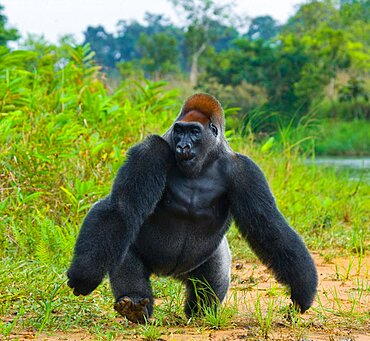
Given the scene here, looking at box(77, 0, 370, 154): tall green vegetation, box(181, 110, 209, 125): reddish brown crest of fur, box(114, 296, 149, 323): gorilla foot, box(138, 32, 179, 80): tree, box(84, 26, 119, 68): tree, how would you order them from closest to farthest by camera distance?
box(114, 296, 149, 323): gorilla foot, box(181, 110, 209, 125): reddish brown crest of fur, box(77, 0, 370, 154): tall green vegetation, box(138, 32, 179, 80): tree, box(84, 26, 119, 68): tree

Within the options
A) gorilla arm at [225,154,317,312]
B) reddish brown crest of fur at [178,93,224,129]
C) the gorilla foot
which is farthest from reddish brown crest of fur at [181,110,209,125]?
the gorilla foot

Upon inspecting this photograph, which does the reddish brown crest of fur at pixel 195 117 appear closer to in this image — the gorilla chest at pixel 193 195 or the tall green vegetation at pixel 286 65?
the gorilla chest at pixel 193 195

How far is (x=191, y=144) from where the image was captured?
3689 mm

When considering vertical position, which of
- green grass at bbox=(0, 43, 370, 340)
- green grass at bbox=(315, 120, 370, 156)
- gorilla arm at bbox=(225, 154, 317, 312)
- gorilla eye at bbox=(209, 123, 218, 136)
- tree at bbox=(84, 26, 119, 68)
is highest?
gorilla eye at bbox=(209, 123, 218, 136)

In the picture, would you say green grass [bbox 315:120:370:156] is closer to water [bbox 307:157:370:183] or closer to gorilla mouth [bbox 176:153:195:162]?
water [bbox 307:157:370:183]

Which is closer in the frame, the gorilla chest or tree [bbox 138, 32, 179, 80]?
the gorilla chest

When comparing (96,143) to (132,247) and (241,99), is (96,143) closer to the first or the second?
(132,247)

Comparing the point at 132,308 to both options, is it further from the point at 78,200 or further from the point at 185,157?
the point at 78,200

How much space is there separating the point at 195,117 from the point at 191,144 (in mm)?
189

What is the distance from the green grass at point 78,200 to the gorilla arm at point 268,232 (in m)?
0.19

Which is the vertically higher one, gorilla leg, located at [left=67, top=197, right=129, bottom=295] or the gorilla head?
the gorilla head

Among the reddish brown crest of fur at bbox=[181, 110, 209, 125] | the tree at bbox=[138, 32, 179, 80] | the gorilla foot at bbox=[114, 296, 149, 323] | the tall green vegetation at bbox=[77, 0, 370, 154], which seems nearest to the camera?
the gorilla foot at bbox=[114, 296, 149, 323]

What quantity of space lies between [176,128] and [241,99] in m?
17.6

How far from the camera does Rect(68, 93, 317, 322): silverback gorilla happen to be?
368 centimetres
